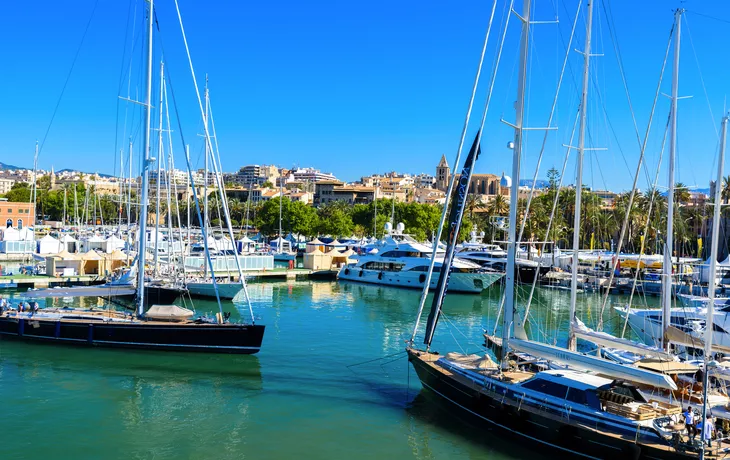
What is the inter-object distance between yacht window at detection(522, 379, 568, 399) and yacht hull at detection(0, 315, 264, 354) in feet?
39.7

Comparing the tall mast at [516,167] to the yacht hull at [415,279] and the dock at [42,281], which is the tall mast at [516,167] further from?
the dock at [42,281]

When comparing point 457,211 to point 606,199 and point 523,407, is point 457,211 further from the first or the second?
point 606,199

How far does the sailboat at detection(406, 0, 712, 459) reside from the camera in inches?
634

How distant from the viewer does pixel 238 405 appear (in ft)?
71.7

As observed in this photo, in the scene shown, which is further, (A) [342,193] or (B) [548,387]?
(A) [342,193]

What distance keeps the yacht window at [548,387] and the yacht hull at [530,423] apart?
A: 443mm

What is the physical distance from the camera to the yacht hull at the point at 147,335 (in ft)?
88.7

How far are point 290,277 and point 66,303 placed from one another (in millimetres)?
23027

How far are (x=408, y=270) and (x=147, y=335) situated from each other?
33.1 m

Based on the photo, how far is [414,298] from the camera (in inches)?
2013

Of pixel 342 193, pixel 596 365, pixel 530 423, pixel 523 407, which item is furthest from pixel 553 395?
pixel 342 193

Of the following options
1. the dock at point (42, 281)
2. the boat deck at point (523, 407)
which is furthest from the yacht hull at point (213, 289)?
the boat deck at point (523, 407)

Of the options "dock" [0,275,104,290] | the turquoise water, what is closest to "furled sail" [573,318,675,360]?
the turquoise water

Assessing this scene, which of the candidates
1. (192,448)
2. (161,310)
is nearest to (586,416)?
(192,448)
